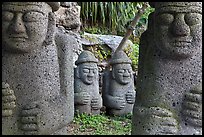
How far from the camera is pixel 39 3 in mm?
2182

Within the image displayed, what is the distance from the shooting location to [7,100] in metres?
2.18

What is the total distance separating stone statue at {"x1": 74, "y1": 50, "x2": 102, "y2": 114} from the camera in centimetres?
497

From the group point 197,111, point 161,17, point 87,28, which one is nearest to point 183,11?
point 161,17

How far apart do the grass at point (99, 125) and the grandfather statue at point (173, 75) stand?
2.00 metres

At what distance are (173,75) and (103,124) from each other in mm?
2603

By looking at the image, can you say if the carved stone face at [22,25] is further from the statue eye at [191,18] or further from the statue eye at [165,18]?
the statue eye at [191,18]

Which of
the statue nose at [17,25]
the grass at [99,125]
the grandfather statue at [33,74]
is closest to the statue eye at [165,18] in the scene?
the grandfather statue at [33,74]

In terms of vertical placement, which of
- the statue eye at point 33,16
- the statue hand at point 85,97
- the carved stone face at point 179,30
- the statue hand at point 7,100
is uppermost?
the statue eye at point 33,16

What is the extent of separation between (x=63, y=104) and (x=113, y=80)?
3042 mm

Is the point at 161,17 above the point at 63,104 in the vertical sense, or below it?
above

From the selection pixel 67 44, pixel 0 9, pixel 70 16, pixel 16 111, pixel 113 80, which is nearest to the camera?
pixel 0 9

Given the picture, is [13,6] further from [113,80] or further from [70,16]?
[70,16]

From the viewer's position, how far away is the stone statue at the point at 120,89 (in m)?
5.20

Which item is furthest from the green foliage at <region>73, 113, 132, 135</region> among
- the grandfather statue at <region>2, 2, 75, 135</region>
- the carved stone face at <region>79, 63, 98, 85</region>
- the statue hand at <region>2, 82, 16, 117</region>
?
the statue hand at <region>2, 82, 16, 117</region>
